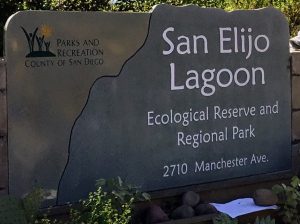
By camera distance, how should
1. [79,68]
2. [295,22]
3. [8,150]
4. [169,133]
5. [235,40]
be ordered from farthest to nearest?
[295,22]
[235,40]
[169,133]
[79,68]
[8,150]

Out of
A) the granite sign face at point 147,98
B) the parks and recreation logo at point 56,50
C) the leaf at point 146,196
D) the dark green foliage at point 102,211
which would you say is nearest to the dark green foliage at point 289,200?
the granite sign face at point 147,98

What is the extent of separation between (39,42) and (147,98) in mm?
1019

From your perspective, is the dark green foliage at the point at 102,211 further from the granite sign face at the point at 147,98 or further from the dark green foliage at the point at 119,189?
the granite sign face at the point at 147,98

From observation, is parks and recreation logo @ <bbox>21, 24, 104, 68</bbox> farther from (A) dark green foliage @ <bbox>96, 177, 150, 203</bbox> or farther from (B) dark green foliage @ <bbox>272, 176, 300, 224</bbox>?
(B) dark green foliage @ <bbox>272, 176, 300, 224</bbox>

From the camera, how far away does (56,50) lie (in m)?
4.53

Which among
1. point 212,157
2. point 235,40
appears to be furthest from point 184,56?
point 212,157

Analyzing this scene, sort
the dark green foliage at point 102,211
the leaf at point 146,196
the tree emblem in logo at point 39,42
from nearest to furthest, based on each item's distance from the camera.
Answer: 1. the dark green foliage at point 102,211
2. the tree emblem in logo at point 39,42
3. the leaf at point 146,196

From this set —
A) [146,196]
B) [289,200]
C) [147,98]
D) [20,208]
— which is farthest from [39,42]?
[289,200]

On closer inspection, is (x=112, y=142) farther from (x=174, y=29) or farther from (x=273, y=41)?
(x=273, y=41)

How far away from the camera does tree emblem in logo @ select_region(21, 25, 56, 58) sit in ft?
14.4

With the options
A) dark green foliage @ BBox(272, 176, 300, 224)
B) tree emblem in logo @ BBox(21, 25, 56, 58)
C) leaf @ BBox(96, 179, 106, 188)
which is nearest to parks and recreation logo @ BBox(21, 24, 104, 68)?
tree emblem in logo @ BBox(21, 25, 56, 58)

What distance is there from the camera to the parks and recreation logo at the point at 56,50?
14.5 ft

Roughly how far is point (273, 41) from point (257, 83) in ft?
1.48

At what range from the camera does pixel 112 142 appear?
4.82 meters
